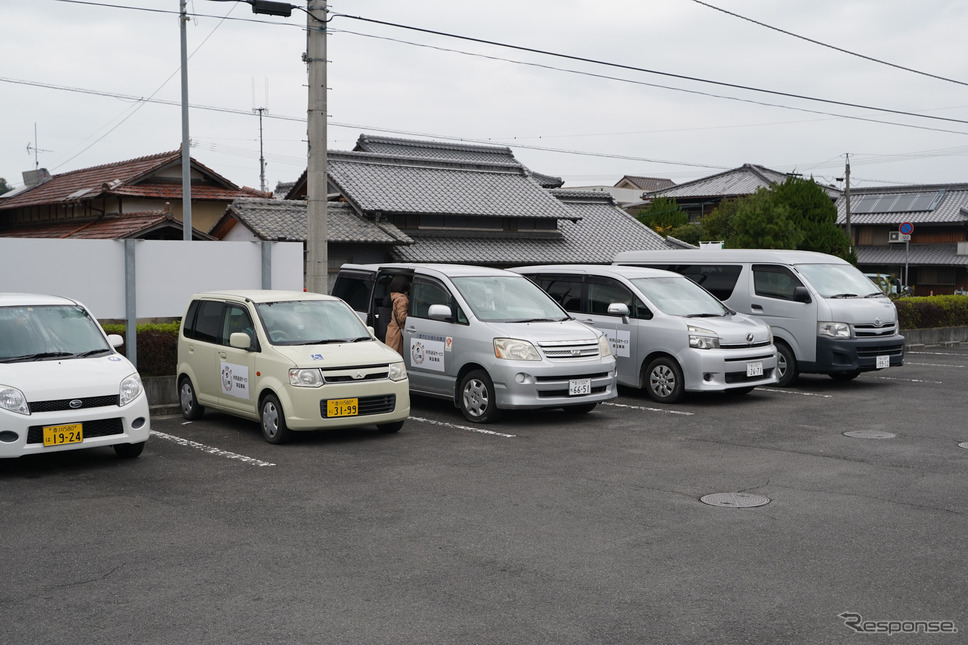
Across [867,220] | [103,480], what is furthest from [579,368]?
[867,220]

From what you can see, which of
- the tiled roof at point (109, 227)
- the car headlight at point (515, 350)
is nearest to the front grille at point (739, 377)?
the car headlight at point (515, 350)

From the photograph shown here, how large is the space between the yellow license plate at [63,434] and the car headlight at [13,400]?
25cm

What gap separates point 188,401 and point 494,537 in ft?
19.8

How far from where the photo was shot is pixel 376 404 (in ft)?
29.9

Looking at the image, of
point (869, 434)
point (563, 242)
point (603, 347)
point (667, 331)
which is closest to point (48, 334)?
point (603, 347)

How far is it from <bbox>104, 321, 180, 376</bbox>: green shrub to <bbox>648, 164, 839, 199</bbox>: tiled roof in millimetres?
45475


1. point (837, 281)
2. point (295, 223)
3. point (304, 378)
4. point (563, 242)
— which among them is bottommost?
point (304, 378)

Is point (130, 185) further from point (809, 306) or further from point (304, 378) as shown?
point (809, 306)

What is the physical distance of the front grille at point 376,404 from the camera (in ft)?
29.6

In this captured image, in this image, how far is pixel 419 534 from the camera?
19.0ft

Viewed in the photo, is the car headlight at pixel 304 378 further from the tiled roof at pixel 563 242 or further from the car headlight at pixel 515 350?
the tiled roof at pixel 563 242

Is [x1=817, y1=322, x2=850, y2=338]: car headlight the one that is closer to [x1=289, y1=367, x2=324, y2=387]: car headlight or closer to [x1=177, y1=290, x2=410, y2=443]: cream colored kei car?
[x1=177, y1=290, x2=410, y2=443]: cream colored kei car

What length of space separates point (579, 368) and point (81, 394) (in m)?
5.31

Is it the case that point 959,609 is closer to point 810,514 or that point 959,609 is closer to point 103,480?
point 810,514
